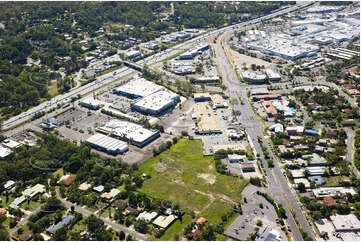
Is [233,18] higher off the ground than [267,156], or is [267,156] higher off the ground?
[233,18]

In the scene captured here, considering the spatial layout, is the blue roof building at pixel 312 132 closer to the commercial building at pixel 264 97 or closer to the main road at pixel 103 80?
the commercial building at pixel 264 97

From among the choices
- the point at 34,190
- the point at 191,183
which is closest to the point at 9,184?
the point at 34,190

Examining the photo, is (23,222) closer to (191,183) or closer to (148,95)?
(191,183)

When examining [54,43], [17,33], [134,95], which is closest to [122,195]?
[134,95]

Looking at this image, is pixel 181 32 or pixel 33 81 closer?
pixel 33 81

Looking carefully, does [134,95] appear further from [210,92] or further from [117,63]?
[117,63]

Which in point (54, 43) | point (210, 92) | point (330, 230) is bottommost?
point (330, 230)

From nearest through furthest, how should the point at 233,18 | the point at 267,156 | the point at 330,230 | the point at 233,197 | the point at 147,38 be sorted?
1. the point at 330,230
2. the point at 233,197
3. the point at 267,156
4. the point at 147,38
5. the point at 233,18

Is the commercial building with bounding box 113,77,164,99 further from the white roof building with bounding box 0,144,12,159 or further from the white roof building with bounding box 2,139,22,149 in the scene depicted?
the white roof building with bounding box 0,144,12,159
